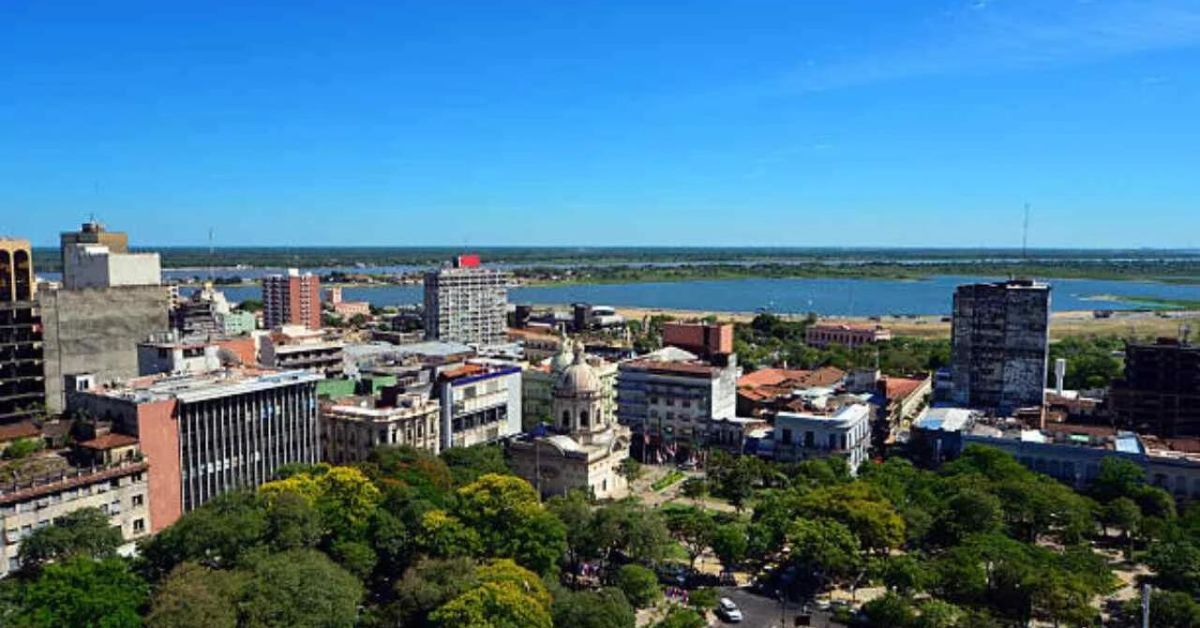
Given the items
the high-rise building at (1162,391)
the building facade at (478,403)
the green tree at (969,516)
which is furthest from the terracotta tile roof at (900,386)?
the building facade at (478,403)

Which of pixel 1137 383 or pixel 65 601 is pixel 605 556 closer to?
pixel 65 601

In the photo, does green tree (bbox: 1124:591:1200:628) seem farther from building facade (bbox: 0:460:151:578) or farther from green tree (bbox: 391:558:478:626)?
building facade (bbox: 0:460:151:578)

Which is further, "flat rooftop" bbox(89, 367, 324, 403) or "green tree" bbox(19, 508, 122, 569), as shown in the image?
"flat rooftop" bbox(89, 367, 324, 403)

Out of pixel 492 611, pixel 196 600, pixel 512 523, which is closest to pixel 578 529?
pixel 512 523

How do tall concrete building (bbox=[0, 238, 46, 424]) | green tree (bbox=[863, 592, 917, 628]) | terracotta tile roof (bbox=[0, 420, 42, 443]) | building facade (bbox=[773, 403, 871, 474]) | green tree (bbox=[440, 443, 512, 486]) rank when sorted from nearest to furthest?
green tree (bbox=[863, 592, 917, 628]) < terracotta tile roof (bbox=[0, 420, 42, 443]) < green tree (bbox=[440, 443, 512, 486]) < building facade (bbox=[773, 403, 871, 474]) < tall concrete building (bbox=[0, 238, 46, 424])

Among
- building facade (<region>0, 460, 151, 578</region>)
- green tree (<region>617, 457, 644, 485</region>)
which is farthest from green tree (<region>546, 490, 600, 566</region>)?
building facade (<region>0, 460, 151, 578</region>)

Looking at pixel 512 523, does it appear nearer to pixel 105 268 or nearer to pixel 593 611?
pixel 593 611
